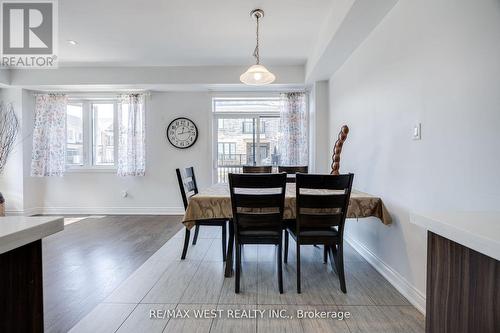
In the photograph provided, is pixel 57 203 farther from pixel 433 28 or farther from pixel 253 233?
pixel 433 28

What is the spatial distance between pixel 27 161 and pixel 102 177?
4.01ft

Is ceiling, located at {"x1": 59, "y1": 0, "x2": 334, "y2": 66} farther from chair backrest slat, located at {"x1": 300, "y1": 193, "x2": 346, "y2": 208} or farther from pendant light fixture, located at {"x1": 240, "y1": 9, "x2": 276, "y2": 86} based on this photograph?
chair backrest slat, located at {"x1": 300, "y1": 193, "x2": 346, "y2": 208}

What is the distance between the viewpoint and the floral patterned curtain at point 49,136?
4441 mm

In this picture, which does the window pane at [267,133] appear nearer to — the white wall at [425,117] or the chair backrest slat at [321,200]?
the white wall at [425,117]

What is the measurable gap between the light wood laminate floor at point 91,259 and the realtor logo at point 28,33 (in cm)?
255

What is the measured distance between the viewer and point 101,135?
479 centimetres

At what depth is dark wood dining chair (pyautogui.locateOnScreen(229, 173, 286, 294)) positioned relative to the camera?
187cm

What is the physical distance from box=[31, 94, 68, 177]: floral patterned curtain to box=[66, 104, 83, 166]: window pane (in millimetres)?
168

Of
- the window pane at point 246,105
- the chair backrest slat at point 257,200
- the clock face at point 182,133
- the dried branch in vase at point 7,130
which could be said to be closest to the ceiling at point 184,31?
the window pane at point 246,105

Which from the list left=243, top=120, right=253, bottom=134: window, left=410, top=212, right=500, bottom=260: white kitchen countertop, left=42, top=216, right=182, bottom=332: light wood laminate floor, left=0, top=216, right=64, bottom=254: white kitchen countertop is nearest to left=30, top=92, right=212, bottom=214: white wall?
left=42, top=216, right=182, bottom=332: light wood laminate floor

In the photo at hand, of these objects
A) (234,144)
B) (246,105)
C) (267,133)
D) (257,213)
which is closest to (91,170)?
(234,144)

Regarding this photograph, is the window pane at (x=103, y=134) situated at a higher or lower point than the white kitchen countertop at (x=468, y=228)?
higher

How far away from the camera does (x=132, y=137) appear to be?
14.8 ft

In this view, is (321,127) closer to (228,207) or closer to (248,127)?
(248,127)
